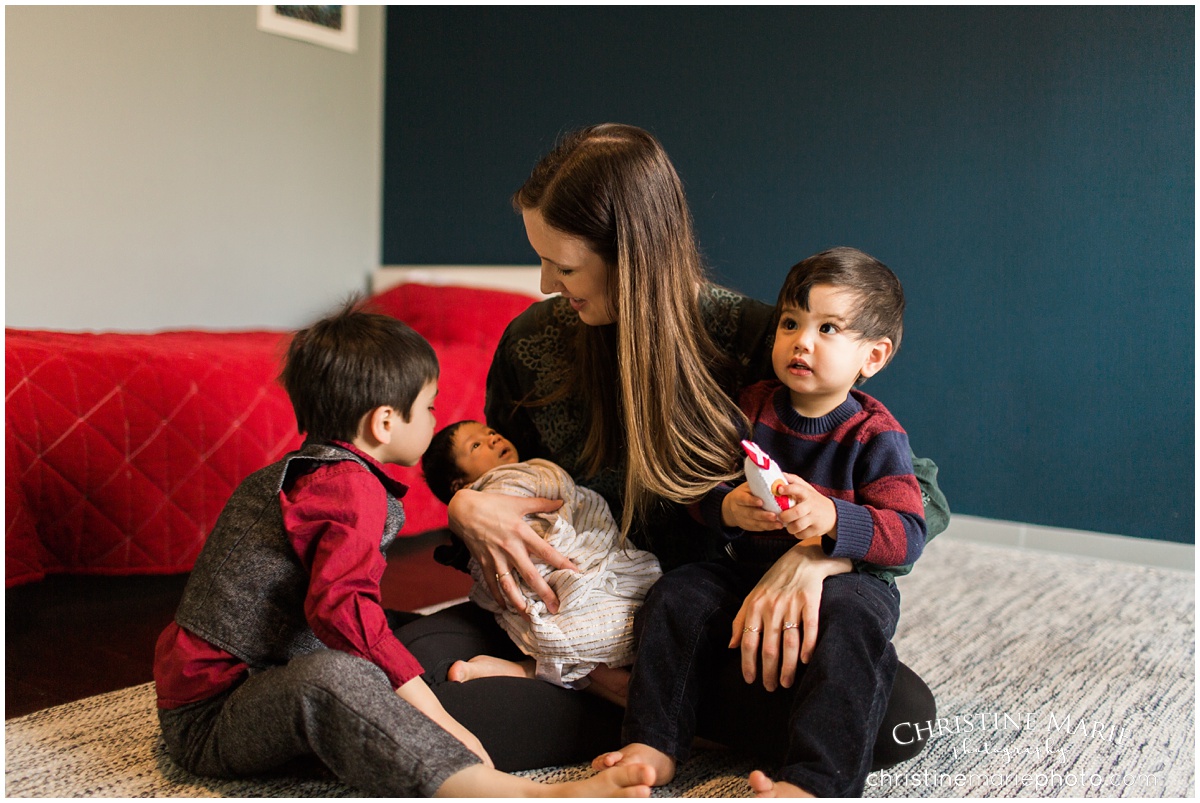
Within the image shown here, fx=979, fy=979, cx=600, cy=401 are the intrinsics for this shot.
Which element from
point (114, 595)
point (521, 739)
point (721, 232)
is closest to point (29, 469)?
point (114, 595)

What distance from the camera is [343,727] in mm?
1061

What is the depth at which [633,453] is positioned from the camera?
1.32 m

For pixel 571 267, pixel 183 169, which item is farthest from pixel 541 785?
pixel 183 169

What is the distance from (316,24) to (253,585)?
3305mm

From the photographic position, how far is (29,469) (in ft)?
6.53

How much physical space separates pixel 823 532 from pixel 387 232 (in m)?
3.41

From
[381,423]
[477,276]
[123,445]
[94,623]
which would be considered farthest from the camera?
[477,276]

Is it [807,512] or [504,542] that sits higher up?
[807,512]

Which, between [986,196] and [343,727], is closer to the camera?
[343,727]

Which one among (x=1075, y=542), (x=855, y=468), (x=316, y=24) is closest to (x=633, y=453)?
(x=855, y=468)

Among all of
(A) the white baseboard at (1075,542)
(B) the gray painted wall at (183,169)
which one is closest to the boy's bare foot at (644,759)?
(A) the white baseboard at (1075,542)

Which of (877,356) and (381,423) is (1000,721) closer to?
(877,356)

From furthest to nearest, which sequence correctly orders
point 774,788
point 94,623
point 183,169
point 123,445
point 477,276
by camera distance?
point 477,276 → point 183,169 → point 123,445 → point 94,623 → point 774,788

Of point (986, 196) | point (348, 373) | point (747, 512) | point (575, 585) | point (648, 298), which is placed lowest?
point (575, 585)
